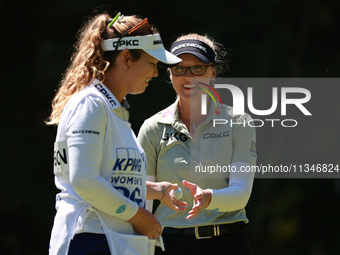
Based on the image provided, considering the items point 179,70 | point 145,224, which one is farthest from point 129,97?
point 145,224

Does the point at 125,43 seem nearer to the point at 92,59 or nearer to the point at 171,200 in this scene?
the point at 92,59

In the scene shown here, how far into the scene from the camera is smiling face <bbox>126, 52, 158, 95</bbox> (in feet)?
7.73

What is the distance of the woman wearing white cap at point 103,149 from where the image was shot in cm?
210

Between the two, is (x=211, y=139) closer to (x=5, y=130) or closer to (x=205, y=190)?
(x=205, y=190)

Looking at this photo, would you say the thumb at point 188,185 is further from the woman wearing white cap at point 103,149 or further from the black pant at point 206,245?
the woman wearing white cap at point 103,149

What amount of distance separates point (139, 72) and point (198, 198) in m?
0.65

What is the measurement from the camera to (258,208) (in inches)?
275

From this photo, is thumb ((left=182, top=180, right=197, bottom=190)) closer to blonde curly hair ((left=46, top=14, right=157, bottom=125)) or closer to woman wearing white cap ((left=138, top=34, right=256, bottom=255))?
woman wearing white cap ((left=138, top=34, right=256, bottom=255))

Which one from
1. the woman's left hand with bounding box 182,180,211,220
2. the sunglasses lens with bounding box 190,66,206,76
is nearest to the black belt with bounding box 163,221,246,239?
the woman's left hand with bounding box 182,180,211,220

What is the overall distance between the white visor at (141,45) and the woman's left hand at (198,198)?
1.93 feet

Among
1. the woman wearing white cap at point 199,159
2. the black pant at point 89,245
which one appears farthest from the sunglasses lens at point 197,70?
the black pant at point 89,245

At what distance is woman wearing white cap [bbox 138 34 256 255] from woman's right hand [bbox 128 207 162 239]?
473mm

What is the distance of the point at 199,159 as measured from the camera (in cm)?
292

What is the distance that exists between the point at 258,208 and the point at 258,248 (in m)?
0.48
